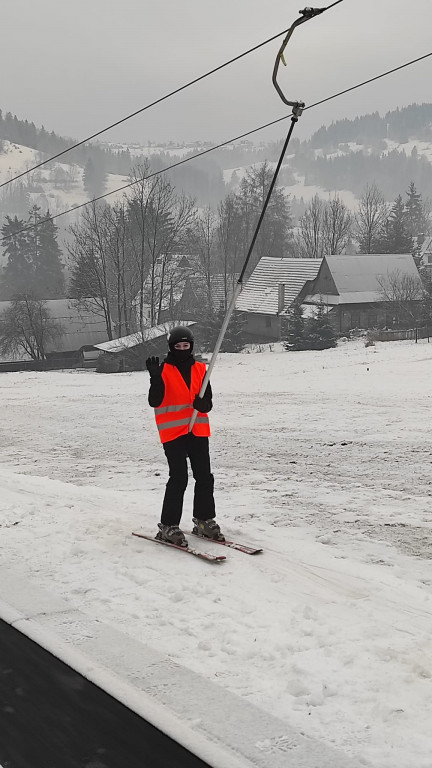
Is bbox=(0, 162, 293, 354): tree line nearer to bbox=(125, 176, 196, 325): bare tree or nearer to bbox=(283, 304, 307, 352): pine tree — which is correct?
bbox=(125, 176, 196, 325): bare tree

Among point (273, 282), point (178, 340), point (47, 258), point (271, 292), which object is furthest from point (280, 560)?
point (47, 258)

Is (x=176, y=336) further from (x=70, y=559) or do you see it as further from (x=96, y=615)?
(x=96, y=615)

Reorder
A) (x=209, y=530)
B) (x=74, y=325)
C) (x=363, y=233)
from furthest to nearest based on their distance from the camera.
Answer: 1. (x=363, y=233)
2. (x=74, y=325)
3. (x=209, y=530)

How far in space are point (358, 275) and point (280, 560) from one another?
198 ft

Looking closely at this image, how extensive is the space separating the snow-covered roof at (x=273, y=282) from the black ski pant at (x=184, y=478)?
55.4 meters

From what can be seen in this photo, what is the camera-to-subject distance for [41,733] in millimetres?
4133

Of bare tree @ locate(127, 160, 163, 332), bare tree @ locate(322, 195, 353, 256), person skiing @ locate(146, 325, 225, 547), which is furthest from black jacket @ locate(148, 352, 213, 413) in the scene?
bare tree @ locate(322, 195, 353, 256)

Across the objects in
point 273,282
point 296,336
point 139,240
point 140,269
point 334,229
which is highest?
point 334,229

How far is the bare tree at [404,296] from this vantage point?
5816 centimetres

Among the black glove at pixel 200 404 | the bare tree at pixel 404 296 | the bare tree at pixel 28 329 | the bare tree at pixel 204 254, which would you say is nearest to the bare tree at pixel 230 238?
the bare tree at pixel 204 254

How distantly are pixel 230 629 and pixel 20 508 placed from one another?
4202 mm

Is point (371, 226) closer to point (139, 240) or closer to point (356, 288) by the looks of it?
point (356, 288)

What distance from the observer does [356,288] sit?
63.9 m

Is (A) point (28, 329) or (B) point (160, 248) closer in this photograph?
(A) point (28, 329)
